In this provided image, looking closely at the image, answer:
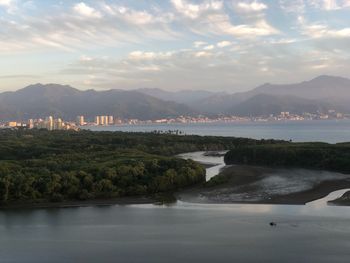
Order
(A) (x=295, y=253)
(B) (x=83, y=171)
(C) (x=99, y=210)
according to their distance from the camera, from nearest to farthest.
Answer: (A) (x=295, y=253), (C) (x=99, y=210), (B) (x=83, y=171)

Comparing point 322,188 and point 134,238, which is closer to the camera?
point 134,238

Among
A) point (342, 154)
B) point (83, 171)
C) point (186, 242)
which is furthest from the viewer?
point (342, 154)

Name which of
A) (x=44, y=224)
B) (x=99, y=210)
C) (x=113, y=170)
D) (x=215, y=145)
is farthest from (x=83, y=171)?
(x=215, y=145)

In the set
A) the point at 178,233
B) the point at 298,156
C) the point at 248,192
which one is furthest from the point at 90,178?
the point at 298,156

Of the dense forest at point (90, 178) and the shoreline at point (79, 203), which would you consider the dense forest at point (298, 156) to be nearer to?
the dense forest at point (90, 178)

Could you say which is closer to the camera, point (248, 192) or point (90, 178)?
point (90, 178)

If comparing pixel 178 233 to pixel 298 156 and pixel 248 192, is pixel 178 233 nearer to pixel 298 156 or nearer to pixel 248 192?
pixel 248 192

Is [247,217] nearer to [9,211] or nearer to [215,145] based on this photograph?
[9,211]

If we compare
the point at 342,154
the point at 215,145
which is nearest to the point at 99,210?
the point at 342,154
